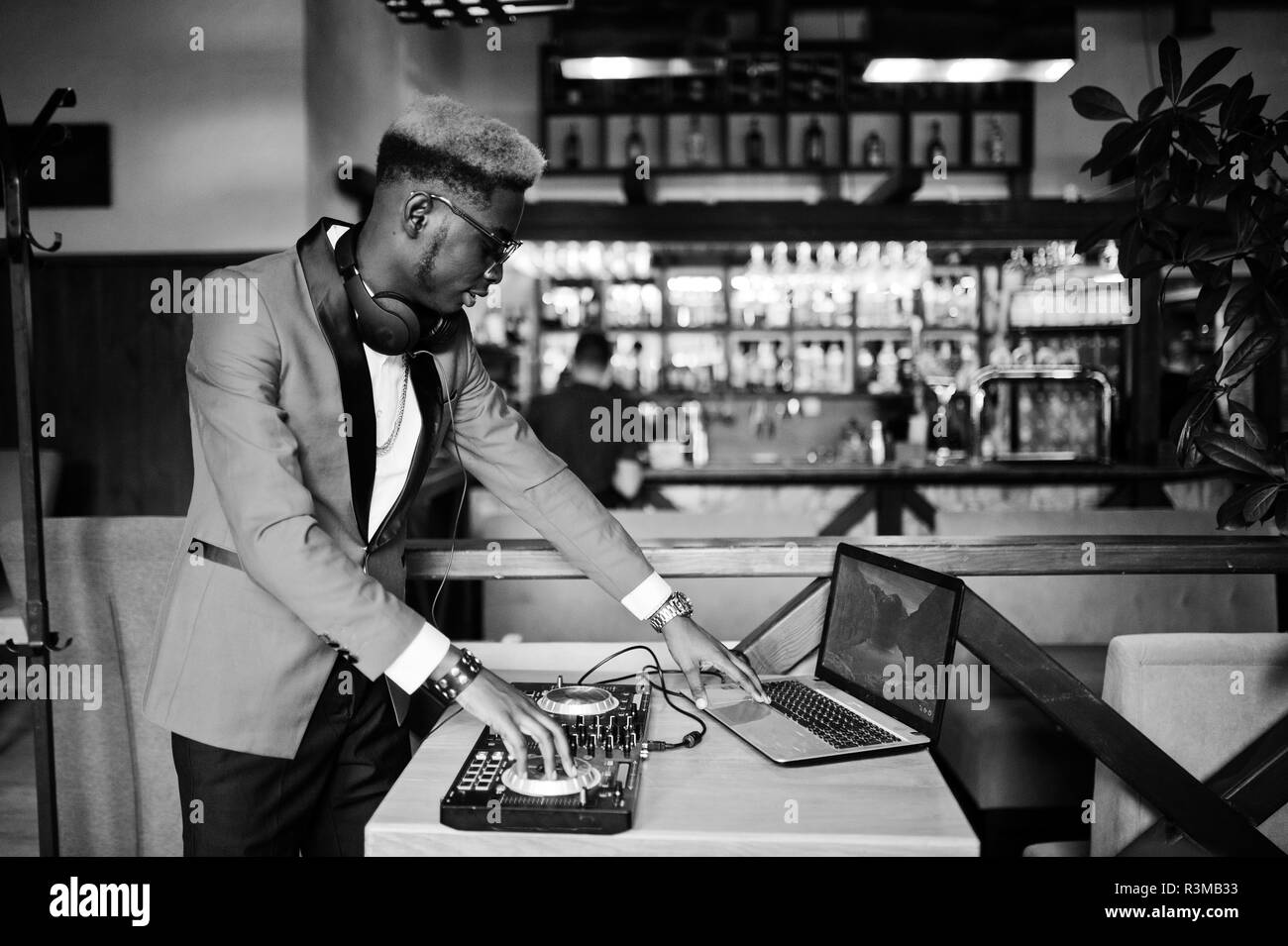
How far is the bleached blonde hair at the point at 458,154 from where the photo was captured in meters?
1.45

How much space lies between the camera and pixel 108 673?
7.86 feet

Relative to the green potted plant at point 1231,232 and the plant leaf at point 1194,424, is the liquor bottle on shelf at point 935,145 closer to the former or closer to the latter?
the green potted plant at point 1231,232

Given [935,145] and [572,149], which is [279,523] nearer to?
[572,149]

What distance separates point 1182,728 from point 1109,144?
1.14 metres

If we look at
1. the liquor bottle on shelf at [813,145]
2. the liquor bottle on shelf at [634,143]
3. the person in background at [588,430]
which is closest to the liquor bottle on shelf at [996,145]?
the liquor bottle on shelf at [813,145]

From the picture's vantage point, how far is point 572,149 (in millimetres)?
7504

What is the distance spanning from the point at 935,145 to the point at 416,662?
6.96 metres

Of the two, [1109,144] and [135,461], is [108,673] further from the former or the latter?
[135,461]

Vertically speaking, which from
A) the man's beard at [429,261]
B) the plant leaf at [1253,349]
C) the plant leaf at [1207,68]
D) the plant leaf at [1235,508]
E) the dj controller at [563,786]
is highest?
the plant leaf at [1207,68]

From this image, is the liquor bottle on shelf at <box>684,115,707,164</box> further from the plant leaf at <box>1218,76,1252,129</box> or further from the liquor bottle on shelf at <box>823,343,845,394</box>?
the plant leaf at <box>1218,76,1252,129</box>

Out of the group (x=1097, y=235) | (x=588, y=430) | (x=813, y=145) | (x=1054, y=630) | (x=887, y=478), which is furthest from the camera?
(x=813, y=145)

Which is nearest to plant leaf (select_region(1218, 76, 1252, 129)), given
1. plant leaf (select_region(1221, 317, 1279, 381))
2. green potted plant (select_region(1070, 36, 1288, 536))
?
green potted plant (select_region(1070, 36, 1288, 536))

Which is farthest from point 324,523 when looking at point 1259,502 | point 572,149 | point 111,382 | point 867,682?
point 572,149

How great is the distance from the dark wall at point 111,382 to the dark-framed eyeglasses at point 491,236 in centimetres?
380
